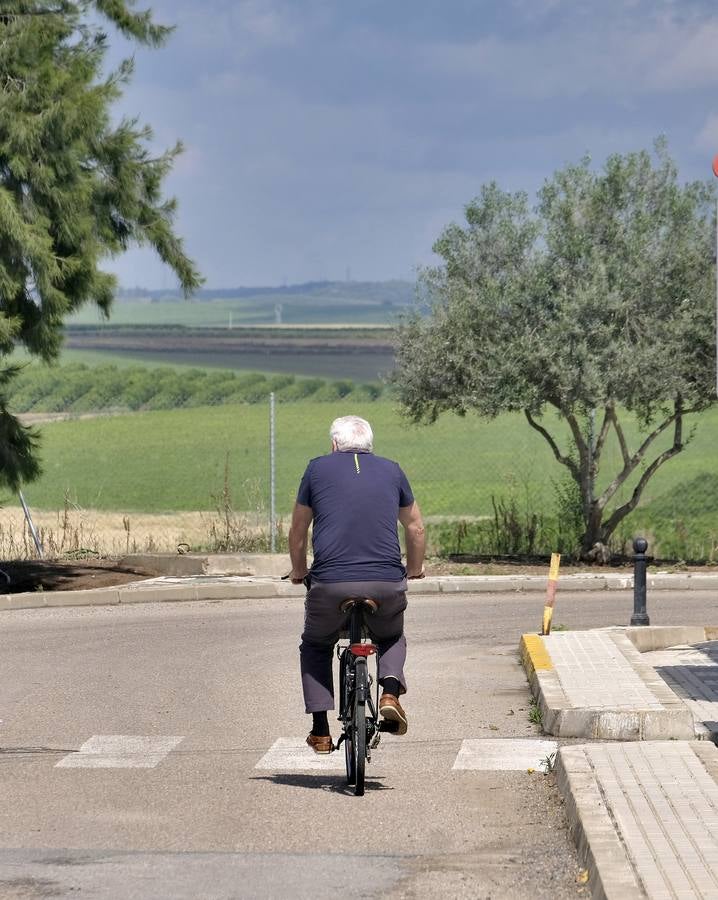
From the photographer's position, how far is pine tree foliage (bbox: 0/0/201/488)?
61.0 ft

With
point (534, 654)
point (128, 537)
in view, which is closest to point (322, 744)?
point (534, 654)

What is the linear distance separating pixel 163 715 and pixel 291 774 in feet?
7.50

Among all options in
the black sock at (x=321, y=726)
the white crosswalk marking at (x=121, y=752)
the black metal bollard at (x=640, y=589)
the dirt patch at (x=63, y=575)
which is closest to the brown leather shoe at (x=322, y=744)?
the black sock at (x=321, y=726)

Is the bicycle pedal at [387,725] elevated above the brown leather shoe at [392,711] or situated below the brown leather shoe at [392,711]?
below

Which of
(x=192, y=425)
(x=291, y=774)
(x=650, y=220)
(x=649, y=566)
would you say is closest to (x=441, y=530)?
(x=649, y=566)

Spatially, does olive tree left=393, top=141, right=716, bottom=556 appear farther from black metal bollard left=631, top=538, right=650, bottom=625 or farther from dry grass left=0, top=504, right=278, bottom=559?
black metal bollard left=631, top=538, right=650, bottom=625

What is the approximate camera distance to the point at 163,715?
37.4ft

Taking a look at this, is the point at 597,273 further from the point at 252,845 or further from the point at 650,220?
the point at 252,845

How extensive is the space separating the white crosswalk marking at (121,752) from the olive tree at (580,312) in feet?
39.7

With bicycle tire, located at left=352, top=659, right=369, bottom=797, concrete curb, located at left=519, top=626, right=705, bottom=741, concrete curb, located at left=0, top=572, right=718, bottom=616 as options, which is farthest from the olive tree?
bicycle tire, located at left=352, top=659, right=369, bottom=797

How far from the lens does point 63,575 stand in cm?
2103

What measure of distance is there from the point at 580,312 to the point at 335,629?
1377cm

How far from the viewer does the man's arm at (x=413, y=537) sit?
353 inches

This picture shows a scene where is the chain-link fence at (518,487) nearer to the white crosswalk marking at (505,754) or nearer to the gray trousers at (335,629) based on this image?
the white crosswalk marking at (505,754)
